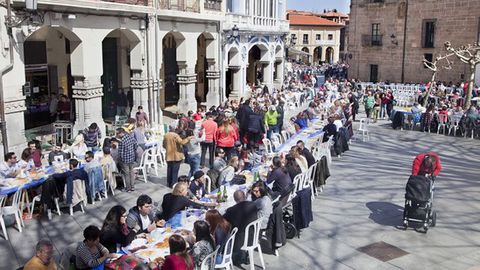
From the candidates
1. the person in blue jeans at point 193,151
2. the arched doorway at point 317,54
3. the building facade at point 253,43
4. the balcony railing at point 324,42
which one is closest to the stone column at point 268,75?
the building facade at point 253,43

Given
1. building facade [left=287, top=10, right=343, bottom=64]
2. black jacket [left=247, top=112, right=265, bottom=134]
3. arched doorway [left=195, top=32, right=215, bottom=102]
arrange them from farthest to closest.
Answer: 1. building facade [left=287, top=10, right=343, bottom=64]
2. arched doorway [left=195, top=32, right=215, bottom=102]
3. black jacket [left=247, top=112, right=265, bottom=134]

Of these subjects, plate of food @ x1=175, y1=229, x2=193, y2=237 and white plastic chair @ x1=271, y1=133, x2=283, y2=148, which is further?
white plastic chair @ x1=271, y1=133, x2=283, y2=148

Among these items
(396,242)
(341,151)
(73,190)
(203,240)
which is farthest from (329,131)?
→ (203,240)

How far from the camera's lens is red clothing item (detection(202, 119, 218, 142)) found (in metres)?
13.1

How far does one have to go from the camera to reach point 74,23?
1465 cm

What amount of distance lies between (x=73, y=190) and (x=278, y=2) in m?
23.2

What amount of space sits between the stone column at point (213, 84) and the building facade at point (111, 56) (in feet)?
0.15

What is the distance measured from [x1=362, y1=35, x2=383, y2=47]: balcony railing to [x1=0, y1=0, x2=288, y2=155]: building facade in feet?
42.5

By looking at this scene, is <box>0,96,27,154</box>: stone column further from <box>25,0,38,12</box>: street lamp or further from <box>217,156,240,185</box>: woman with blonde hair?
<box>217,156,240,185</box>: woman with blonde hair

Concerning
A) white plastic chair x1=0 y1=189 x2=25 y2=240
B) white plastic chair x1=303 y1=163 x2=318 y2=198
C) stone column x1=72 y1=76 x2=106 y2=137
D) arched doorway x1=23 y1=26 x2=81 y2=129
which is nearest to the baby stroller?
white plastic chair x1=303 y1=163 x2=318 y2=198

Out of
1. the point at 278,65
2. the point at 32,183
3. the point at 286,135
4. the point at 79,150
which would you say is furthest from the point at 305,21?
the point at 32,183

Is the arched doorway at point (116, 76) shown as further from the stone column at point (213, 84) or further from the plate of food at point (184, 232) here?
the plate of food at point (184, 232)

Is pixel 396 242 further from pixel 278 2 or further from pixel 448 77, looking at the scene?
pixel 448 77

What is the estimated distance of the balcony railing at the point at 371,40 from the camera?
37803 mm
